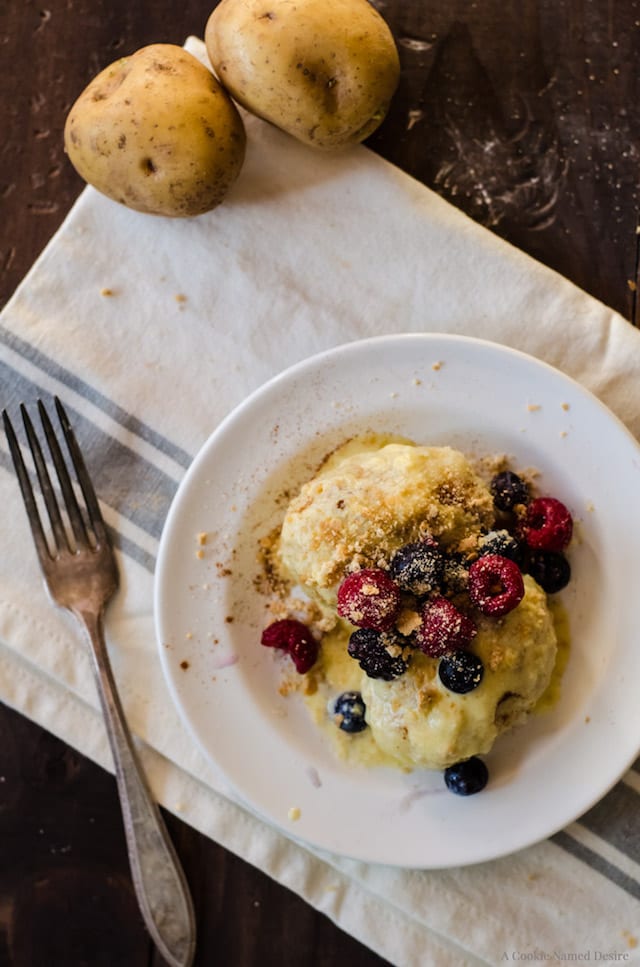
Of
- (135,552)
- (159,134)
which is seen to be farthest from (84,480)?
(159,134)

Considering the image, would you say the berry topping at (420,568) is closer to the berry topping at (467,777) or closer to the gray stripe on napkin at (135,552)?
the berry topping at (467,777)

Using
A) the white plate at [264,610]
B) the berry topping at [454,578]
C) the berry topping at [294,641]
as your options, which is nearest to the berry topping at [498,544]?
the berry topping at [454,578]

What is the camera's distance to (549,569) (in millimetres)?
1577

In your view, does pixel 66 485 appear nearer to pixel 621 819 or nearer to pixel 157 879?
pixel 157 879

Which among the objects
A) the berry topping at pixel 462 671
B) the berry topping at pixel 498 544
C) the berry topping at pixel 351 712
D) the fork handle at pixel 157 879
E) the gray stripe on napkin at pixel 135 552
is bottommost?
the fork handle at pixel 157 879

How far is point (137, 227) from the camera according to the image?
5.78ft

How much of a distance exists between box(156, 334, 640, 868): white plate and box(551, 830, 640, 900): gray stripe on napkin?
16 centimetres

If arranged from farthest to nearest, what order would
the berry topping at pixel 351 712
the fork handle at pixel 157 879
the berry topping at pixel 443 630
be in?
the fork handle at pixel 157 879
the berry topping at pixel 351 712
the berry topping at pixel 443 630

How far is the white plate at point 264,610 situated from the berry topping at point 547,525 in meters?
0.05

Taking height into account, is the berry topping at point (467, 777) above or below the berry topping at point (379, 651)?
below

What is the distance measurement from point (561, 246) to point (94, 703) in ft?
4.50

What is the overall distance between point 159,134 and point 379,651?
3.28ft

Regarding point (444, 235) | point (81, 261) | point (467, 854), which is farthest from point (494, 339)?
point (467, 854)

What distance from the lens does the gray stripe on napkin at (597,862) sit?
1.67m
